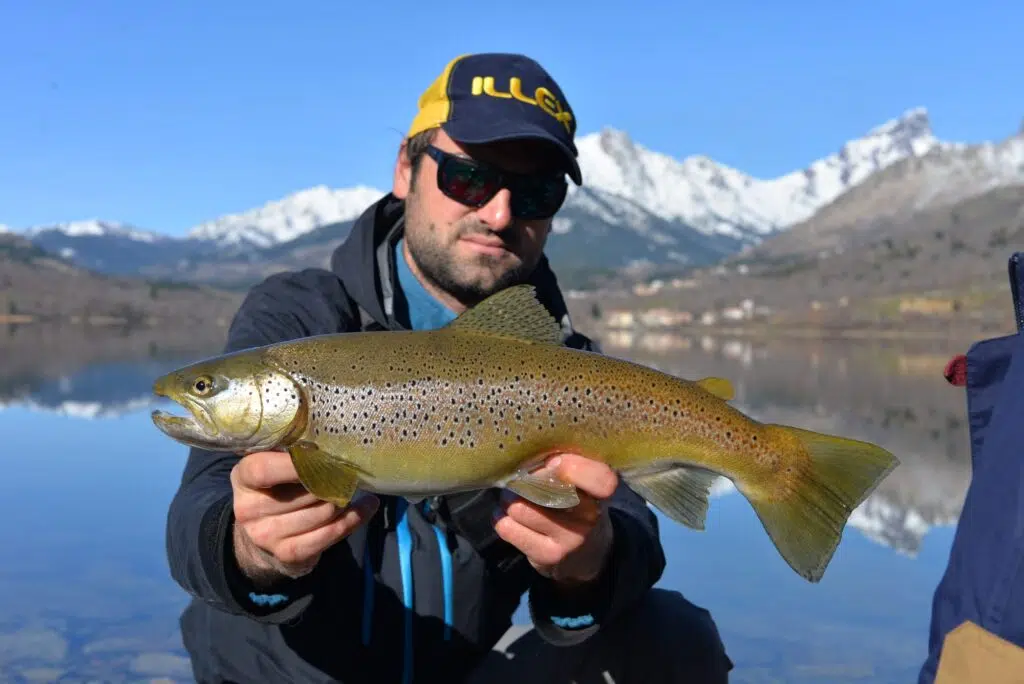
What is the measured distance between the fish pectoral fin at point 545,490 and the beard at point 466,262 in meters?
2.14

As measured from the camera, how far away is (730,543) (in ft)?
44.2

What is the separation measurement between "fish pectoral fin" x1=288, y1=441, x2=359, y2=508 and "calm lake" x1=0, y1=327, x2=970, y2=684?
204 inches

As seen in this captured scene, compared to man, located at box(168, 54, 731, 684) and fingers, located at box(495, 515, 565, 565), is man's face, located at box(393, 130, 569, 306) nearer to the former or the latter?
man, located at box(168, 54, 731, 684)

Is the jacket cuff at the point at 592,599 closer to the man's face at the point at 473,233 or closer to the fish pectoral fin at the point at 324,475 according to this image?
the fish pectoral fin at the point at 324,475

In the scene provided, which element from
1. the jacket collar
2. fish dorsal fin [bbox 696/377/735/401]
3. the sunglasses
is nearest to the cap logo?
the sunglasses

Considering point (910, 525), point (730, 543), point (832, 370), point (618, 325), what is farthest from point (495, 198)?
point (618, 325)

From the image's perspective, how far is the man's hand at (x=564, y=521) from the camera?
13.1 ft

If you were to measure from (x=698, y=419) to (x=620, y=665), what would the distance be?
1988 mm

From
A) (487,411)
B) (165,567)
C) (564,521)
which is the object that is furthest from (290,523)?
(165,567)

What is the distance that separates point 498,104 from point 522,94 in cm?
18

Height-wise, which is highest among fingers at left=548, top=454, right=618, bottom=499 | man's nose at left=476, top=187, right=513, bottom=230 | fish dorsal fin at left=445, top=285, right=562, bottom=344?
man's nose at left=476, top=187, right=513, bottom=230

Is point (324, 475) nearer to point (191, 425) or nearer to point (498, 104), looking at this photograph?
point (191, 425)

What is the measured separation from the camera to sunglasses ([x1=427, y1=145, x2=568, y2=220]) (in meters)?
5.89

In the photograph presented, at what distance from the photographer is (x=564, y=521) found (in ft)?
13.6
